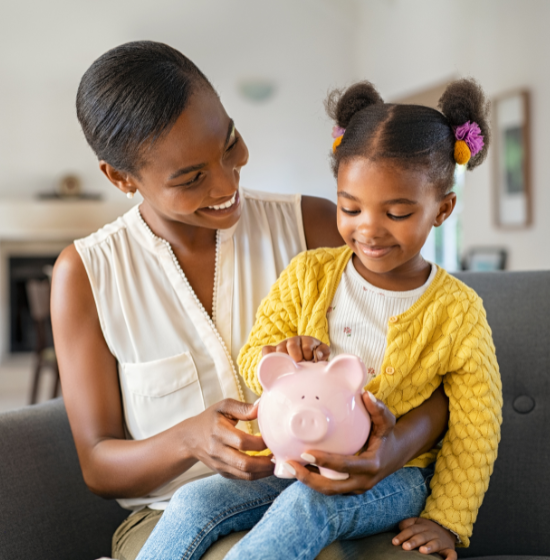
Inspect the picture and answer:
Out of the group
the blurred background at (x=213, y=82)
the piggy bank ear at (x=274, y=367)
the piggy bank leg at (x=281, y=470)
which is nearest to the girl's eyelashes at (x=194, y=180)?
the piggy bank ear at (x=274, y=367)

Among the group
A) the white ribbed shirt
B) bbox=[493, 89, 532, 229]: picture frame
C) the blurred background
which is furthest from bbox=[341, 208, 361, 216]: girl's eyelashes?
the blurred background

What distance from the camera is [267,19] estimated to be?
20.8 feet

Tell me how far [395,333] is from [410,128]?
354 mm

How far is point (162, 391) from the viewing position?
1.37m

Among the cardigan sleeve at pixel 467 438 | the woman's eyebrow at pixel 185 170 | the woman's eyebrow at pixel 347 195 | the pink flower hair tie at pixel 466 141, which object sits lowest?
the cardigan sleeve at pixel 467 438

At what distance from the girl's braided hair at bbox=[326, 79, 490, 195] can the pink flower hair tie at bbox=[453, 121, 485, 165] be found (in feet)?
0.04

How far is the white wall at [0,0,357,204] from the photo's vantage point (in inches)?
236

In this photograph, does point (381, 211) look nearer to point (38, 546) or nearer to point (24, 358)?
point (38, 546)

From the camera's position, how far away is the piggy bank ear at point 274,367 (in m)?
0.92

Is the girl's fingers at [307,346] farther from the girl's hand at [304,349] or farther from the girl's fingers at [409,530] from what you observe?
the girl's fingers at [409,530]

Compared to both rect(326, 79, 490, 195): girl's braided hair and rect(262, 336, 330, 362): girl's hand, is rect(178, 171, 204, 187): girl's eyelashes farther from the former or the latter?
rect(262, 336, 330, 362): girl's hand

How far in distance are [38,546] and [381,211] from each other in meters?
0.95

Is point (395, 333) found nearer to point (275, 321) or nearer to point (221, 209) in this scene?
point (275, 321)

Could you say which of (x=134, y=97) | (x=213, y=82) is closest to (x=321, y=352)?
(x=134, y=97)
